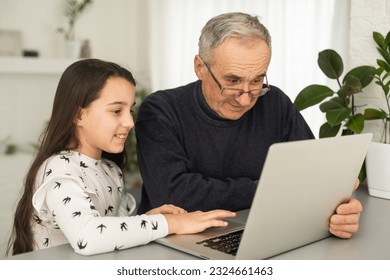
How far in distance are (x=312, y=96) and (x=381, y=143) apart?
0.34 metres

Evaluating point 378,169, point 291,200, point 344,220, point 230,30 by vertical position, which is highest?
point 230,30

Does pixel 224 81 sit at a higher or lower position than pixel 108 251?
higher

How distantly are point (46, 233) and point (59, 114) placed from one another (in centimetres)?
33

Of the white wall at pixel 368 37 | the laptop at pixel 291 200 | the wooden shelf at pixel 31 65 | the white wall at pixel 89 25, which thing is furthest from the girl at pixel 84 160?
the white wall at pixel 89 25

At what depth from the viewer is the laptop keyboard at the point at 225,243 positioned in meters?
1.16

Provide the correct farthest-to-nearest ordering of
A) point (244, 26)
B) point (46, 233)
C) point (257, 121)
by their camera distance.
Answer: point (257, 121) → point (244, 26) → point (46, 233)

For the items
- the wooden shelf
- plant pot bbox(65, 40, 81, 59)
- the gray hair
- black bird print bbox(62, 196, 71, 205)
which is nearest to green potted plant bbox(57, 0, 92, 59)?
plant pot bbox(65, 40, 81, 59)

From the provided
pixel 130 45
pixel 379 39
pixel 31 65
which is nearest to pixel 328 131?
pixel 379 39

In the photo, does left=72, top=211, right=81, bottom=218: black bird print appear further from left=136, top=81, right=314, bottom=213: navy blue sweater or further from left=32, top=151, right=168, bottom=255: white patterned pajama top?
left=136, top=81, right=314, bottom=213: navy blue sweater

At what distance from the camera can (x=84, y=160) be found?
4.91 feet

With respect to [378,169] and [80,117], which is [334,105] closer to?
[378,169]

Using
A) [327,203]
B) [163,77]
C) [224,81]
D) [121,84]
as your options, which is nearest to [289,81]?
[163,77]

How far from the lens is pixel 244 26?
1.57 m

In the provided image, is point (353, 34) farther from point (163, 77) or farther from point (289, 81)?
point (163, 77)
